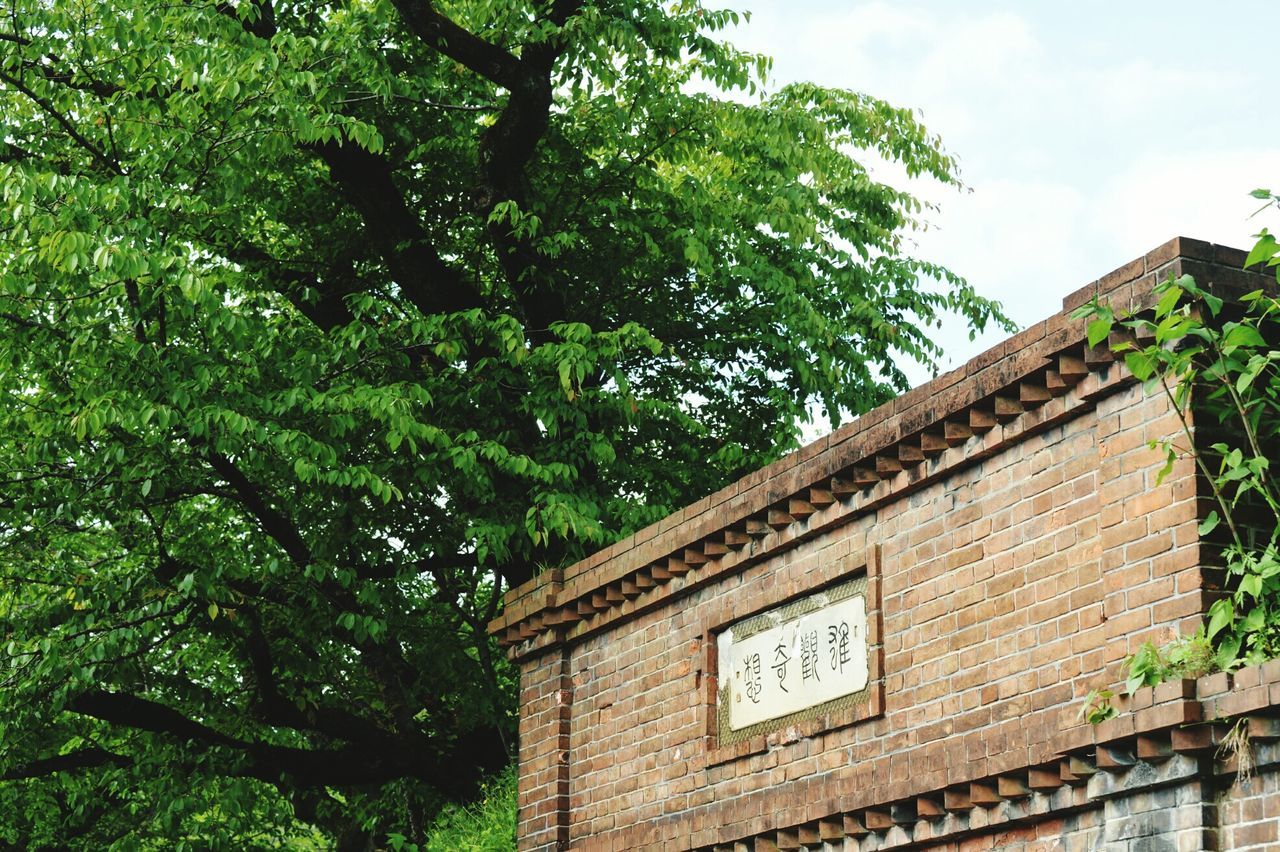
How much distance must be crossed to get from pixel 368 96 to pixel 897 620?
339 inches

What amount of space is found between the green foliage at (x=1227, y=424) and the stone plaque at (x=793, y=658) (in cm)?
241

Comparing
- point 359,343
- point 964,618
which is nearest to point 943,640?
point 964,618

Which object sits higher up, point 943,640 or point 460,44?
point 460,44

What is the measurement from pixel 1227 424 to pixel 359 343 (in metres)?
9.72

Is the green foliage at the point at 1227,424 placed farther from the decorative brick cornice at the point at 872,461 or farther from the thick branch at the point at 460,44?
the thick branch at the point at 460,44

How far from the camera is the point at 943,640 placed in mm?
8359

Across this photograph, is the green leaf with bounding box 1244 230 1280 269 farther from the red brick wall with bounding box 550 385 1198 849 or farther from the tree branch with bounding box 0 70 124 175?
the tree branch with bounding box 0 70 124 175

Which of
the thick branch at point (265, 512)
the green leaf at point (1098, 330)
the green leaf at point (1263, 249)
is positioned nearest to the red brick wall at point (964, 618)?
the green leaf at point (1098, 330)

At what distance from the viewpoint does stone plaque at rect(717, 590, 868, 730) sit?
911cm

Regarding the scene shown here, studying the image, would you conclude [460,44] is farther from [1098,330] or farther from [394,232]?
[1098,330]

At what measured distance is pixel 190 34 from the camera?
1455 cm

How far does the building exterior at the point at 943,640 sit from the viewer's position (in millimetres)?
6820

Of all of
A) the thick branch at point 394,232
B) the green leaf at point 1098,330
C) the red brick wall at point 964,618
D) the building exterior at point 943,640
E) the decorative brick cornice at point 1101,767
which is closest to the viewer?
the decorative brick cornice at point 1101,767

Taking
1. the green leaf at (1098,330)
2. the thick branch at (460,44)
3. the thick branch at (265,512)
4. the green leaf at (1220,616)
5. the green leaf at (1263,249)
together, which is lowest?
the green leaf at (1220,616)
